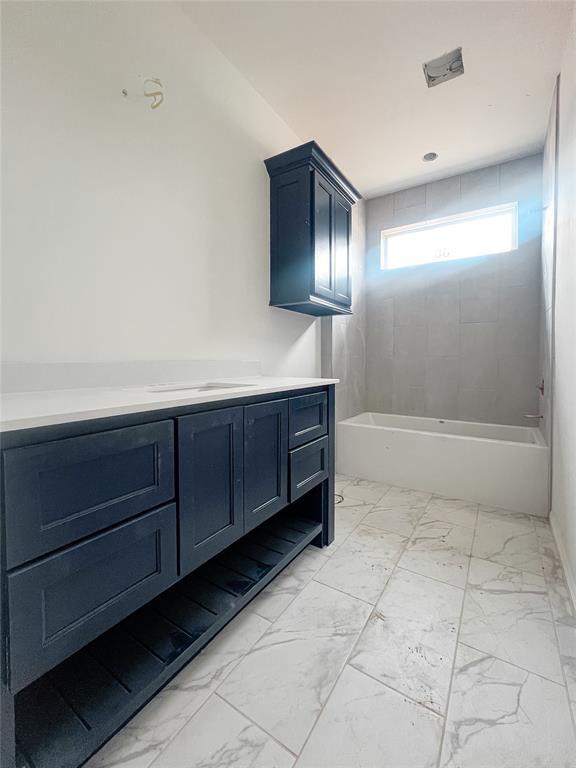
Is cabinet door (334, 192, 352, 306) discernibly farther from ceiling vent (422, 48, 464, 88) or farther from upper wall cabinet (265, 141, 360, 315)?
ceiling vent (422, 48, 464, 88)

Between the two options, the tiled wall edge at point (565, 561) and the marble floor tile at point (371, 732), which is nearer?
the marble floor tile at point (371, 732)

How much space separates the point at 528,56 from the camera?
1.88m

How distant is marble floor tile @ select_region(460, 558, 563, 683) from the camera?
116 centimetres

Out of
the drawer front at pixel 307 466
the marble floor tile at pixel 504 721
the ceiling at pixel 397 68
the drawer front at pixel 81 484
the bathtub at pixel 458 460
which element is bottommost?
the marble floor tile at pixel 504 721

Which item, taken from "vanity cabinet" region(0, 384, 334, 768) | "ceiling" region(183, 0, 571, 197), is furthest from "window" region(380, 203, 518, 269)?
"vanity cabinet" region(0, 384, 334, 768)

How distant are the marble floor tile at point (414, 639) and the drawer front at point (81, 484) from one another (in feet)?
3.12

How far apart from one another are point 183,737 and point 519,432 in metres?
3.01

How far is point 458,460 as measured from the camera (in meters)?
2.52

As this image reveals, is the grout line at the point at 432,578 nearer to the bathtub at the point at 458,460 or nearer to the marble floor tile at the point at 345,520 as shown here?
the marble floor tile at the point at 345,520

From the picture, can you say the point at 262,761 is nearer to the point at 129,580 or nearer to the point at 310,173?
the point at 129,580

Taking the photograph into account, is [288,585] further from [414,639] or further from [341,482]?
[341,482]

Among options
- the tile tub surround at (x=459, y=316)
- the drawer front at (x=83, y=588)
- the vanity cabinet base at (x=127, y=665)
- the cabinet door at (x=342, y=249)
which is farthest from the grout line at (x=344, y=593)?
the tile tub surround at (x=459, y=316)

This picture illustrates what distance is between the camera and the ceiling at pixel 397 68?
164cm

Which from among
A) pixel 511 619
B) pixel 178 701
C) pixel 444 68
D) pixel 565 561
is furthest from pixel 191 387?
pixel 444 68
